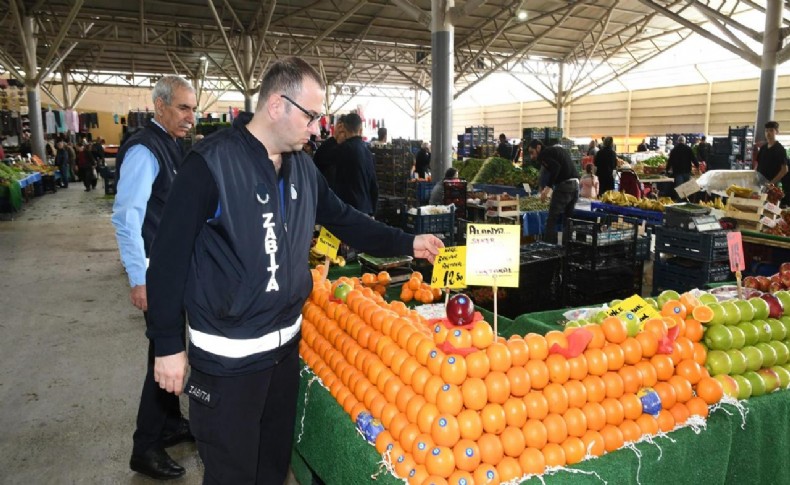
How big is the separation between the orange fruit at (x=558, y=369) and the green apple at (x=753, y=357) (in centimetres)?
98

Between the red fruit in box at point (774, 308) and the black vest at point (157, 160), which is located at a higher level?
the black vest at point (157, 160)

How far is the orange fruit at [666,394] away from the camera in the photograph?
2.04 metres

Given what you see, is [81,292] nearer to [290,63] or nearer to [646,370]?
[290,63]

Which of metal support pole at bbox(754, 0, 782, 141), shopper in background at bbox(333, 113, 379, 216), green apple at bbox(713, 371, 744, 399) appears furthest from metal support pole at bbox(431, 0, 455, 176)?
green apple at bbox(713, 371, 744, 399)

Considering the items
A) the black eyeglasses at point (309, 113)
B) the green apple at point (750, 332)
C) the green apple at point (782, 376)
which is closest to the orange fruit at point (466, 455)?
the black eyeglasses at point (309, 113)

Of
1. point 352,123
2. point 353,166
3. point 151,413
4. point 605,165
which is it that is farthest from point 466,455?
point 605,165

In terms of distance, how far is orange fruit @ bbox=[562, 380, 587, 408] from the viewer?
1.90 metres

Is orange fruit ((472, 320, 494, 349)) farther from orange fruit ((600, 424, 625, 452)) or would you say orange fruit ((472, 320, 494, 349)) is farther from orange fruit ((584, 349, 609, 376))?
orange fruit ((600, 424, 625, 452))

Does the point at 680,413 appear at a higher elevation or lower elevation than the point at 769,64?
lower

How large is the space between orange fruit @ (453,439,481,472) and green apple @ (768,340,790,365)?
163 centimetres

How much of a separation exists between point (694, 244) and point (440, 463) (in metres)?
4.76

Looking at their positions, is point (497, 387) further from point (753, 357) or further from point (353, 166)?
point (353, 166)

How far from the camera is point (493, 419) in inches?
69.3

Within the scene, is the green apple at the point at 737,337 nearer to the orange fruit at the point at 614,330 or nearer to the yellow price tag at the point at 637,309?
the yellow price tag at the point at 637,309
